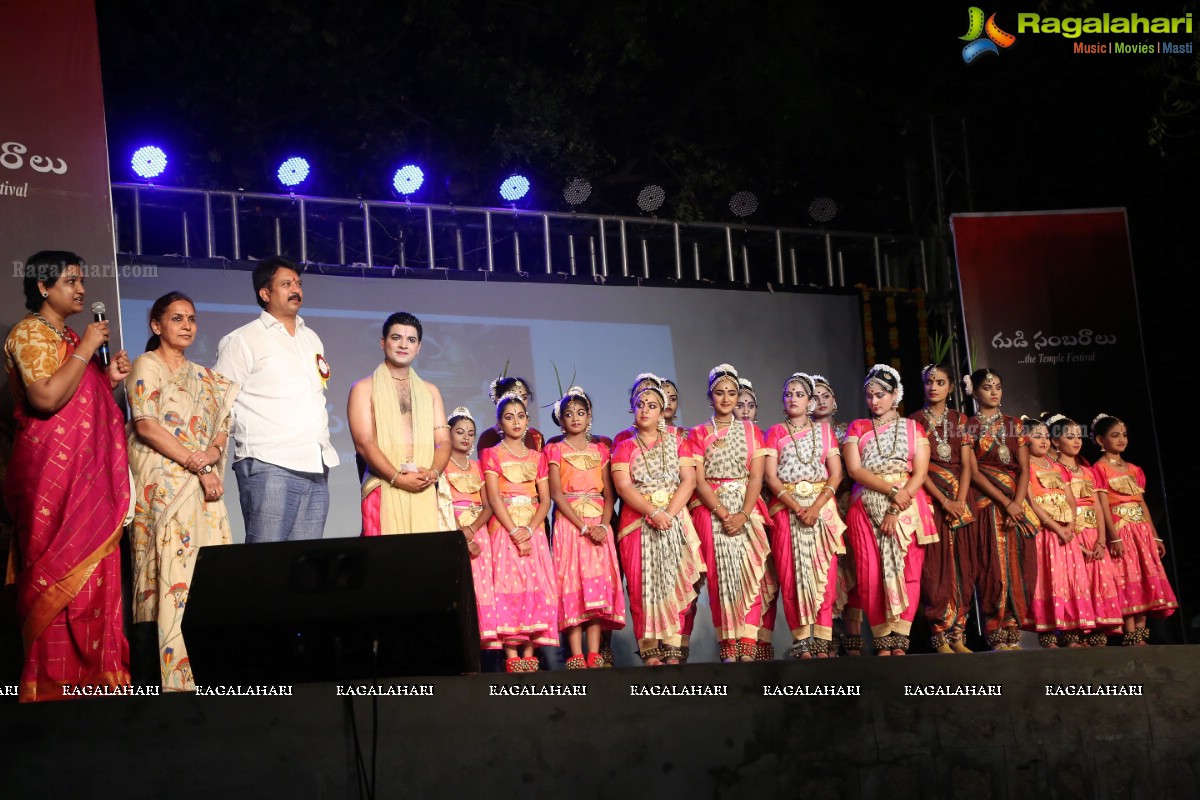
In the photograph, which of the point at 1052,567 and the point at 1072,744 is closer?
the point at 1072,744

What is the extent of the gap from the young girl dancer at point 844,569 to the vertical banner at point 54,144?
3.02 meters

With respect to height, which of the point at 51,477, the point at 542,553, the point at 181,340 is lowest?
the point at 542,553

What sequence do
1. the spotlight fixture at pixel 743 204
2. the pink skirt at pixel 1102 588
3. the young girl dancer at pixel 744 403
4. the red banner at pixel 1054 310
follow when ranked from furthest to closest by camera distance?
1. the spotlight fixture at pixel 743 204
2. the red banner at pixel 1054 310
3. the pink skirt at pixel 1102 588
4. the young girl dancer at pixel 744 403

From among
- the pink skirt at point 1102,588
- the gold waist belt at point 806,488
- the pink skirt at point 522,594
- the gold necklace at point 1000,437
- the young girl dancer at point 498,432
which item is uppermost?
the young girl dancer at point 498,432

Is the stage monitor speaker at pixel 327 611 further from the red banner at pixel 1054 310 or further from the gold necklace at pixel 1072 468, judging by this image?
the red banner at pixel 1054 310

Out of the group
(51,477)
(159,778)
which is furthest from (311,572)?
(51,477)

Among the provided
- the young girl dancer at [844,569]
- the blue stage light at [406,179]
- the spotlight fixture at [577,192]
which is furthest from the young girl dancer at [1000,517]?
the blue stage light at [406,179]

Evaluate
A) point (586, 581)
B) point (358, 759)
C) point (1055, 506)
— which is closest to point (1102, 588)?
point (1055, 506)

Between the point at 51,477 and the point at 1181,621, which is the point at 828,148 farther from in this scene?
the point at 51,477

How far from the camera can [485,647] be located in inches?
215

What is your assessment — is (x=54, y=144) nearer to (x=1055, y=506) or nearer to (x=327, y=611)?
(x=327, y=611)

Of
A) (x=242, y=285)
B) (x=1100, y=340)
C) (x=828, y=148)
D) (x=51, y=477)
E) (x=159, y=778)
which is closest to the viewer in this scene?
(x=159, y=778)

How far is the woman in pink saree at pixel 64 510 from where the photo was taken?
4.17m

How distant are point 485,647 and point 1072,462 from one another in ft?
10.7
